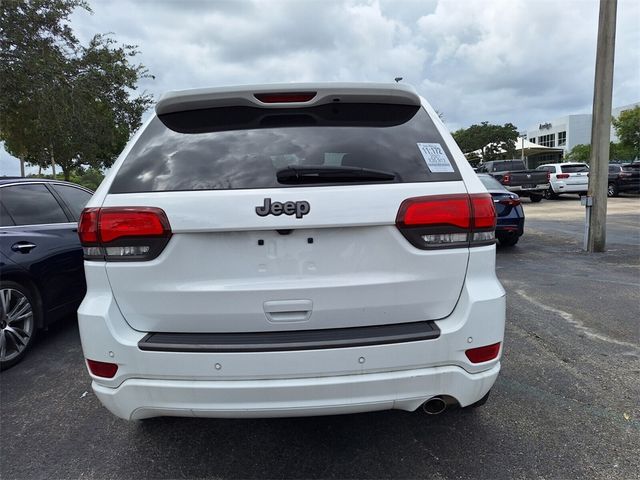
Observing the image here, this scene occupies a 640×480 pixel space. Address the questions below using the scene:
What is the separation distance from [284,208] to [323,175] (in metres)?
0.25

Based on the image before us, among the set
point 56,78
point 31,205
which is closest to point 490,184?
point 31,205

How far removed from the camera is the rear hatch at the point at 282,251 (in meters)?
1.98

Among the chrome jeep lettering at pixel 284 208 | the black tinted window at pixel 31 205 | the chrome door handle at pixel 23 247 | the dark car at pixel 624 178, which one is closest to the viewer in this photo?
the chrome jeep lettering at pixel 284 208

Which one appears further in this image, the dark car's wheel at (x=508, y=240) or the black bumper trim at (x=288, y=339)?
the dark car's wheel at (x=508, y=240)

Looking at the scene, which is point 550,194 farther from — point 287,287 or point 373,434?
point 287,287

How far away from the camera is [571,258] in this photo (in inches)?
310

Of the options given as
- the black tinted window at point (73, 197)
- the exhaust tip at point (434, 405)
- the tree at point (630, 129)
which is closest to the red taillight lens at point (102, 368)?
the exhaust tip at point (434, 405)

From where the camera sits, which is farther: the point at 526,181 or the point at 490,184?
the point at 526,181

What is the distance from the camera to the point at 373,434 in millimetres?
2668

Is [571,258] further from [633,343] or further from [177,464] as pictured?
[177,464]

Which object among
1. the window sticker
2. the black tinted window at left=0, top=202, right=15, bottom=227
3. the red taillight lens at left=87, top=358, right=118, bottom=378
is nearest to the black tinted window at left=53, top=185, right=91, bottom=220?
the black tinted window at left=0, top=202, right=15, bottom=227

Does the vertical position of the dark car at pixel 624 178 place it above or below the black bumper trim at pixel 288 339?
below

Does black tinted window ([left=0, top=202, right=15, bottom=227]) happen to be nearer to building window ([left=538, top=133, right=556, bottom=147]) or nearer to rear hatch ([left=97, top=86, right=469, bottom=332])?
rear hatch ([left=97, top=86, right=469, bottom=332])

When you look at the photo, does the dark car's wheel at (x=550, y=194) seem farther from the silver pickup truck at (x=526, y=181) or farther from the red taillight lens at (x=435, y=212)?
the red taillight lens at (x=435, y=212)
